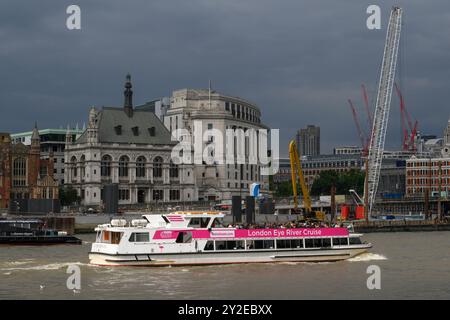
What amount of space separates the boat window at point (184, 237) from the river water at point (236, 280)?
224 cm

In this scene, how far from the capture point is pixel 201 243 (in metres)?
71.6

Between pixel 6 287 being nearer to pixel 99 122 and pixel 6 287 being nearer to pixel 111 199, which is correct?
pixel 111 199

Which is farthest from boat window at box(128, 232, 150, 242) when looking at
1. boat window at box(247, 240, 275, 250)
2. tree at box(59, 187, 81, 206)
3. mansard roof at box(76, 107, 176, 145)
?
mansard roof at box(76, 107, 176, 145)

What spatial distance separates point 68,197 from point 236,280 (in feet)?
414

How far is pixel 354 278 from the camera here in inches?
2520

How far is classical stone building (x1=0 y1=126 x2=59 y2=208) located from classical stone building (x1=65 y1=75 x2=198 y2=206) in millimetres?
8619

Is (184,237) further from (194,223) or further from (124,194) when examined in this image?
(124,194)

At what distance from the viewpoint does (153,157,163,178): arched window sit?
196125 millimetres

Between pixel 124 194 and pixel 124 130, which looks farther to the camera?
pixel 124 130

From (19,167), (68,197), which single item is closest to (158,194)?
(68,197)

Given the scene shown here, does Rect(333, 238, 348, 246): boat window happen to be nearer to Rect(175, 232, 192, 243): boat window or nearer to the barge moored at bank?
Rect(175, 232, 192, 243): boat window

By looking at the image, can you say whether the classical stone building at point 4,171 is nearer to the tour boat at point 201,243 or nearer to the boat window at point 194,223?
the tour boat at point 201,243

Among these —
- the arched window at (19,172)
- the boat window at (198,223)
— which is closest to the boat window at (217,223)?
the boat window at (198,223)
